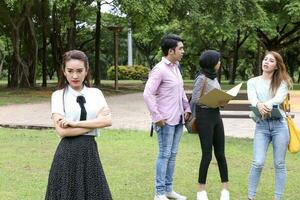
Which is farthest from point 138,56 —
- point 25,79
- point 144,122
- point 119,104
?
point 144,122

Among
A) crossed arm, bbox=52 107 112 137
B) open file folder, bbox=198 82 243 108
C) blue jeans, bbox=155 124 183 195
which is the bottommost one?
blue jeans, bbox=155 124 183 195

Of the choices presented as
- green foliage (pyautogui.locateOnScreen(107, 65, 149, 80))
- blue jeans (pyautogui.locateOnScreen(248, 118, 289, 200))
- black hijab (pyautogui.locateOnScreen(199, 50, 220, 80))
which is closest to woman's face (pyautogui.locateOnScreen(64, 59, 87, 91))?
black hijab (pyautogui.locateOnScreen(199, 50, 220, 80))

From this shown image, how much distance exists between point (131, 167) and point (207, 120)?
7.76 ft

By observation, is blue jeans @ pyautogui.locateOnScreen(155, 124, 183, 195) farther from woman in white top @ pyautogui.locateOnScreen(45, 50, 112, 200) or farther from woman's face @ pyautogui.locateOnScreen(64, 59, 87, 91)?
woman's face @ pyautogui.locateOnScreen(64, 59, 87, 91)

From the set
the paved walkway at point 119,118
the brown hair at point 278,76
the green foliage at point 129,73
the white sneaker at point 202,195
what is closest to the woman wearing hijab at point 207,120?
the white sneaker at point 202,195

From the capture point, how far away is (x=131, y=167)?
315 inches

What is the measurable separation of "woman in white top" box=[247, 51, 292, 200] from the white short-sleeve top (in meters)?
2.09

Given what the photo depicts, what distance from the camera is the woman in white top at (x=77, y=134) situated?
406cm

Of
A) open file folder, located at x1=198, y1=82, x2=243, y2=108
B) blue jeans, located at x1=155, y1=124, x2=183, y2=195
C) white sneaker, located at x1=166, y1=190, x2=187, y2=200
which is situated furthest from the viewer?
white sneaker, located at x1=166, y1=190, x2=187, y2=200

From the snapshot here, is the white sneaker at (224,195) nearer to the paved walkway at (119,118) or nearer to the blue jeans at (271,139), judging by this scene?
the blue jeans at (271,139)

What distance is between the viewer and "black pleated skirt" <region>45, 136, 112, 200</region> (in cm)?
406

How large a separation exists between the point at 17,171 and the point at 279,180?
3705mm

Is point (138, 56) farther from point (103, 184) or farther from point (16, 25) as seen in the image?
point (103, 184)

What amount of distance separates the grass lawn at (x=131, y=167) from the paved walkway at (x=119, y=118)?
154 cm
